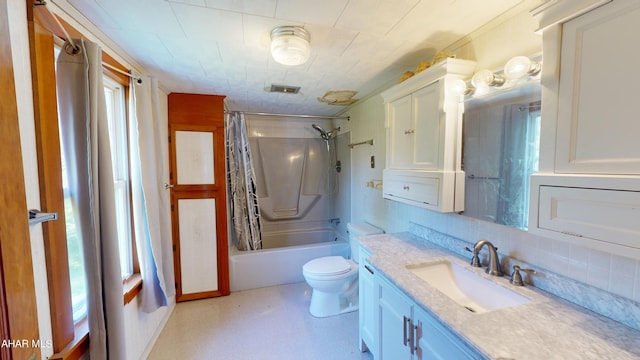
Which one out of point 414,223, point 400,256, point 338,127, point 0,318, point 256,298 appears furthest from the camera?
point 338,127

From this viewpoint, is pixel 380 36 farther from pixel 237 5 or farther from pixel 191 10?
pixel 191 10

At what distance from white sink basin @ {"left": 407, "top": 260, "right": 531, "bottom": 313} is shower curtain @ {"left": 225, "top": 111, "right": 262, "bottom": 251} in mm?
2169

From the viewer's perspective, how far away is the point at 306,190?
3955 mm

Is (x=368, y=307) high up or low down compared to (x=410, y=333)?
down

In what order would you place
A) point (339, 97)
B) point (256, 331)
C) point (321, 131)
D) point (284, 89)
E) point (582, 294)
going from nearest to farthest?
point (582, 294) < point (256, 331) < point (284, 89) < point (339, 97) < point (321, 131)

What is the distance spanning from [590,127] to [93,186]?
1.99 metres

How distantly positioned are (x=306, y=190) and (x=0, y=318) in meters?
3.39

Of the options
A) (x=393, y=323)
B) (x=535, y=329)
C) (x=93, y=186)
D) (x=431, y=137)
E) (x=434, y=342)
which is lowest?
(x=393, y=323)

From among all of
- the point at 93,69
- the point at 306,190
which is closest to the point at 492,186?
the point at 93,69

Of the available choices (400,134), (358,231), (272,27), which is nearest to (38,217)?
(272,27)

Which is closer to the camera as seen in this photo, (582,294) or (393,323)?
(582,294)

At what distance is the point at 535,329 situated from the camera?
872 millimetres

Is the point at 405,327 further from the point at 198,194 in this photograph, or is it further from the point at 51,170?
the point at 198,194

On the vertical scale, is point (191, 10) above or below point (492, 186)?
above
